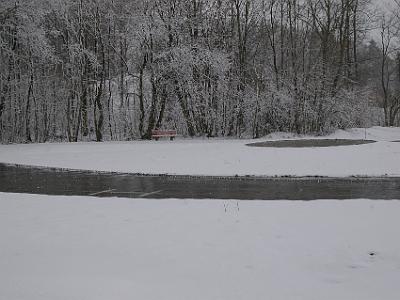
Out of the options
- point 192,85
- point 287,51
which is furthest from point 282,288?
point 287,51

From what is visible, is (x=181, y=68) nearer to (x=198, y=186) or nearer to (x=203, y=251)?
(x=198, y=186)

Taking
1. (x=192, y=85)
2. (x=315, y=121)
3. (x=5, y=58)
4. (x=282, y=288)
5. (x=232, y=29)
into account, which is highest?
(x=232, y=29)

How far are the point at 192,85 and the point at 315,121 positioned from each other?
344 inches

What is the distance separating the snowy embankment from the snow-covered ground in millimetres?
6312

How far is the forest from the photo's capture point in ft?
102

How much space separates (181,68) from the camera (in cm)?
3081

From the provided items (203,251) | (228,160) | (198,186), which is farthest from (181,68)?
(203,251)

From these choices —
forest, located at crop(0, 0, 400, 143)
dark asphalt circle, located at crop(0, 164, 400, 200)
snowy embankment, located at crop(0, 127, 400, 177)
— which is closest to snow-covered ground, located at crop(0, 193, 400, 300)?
dark asphalt circle, located at crop(0, 164, 400, 200)

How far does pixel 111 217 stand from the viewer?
8.76 m

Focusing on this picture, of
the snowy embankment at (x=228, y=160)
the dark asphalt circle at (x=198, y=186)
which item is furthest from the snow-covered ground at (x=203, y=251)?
the snowy embankment at (x=228, y=160)

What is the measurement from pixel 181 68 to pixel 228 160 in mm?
13740

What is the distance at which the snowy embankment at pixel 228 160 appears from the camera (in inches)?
625

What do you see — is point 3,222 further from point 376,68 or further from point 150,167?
point 376,68

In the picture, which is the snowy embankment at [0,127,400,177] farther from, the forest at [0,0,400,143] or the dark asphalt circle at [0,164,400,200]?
the forest at [0,0,400,143]
